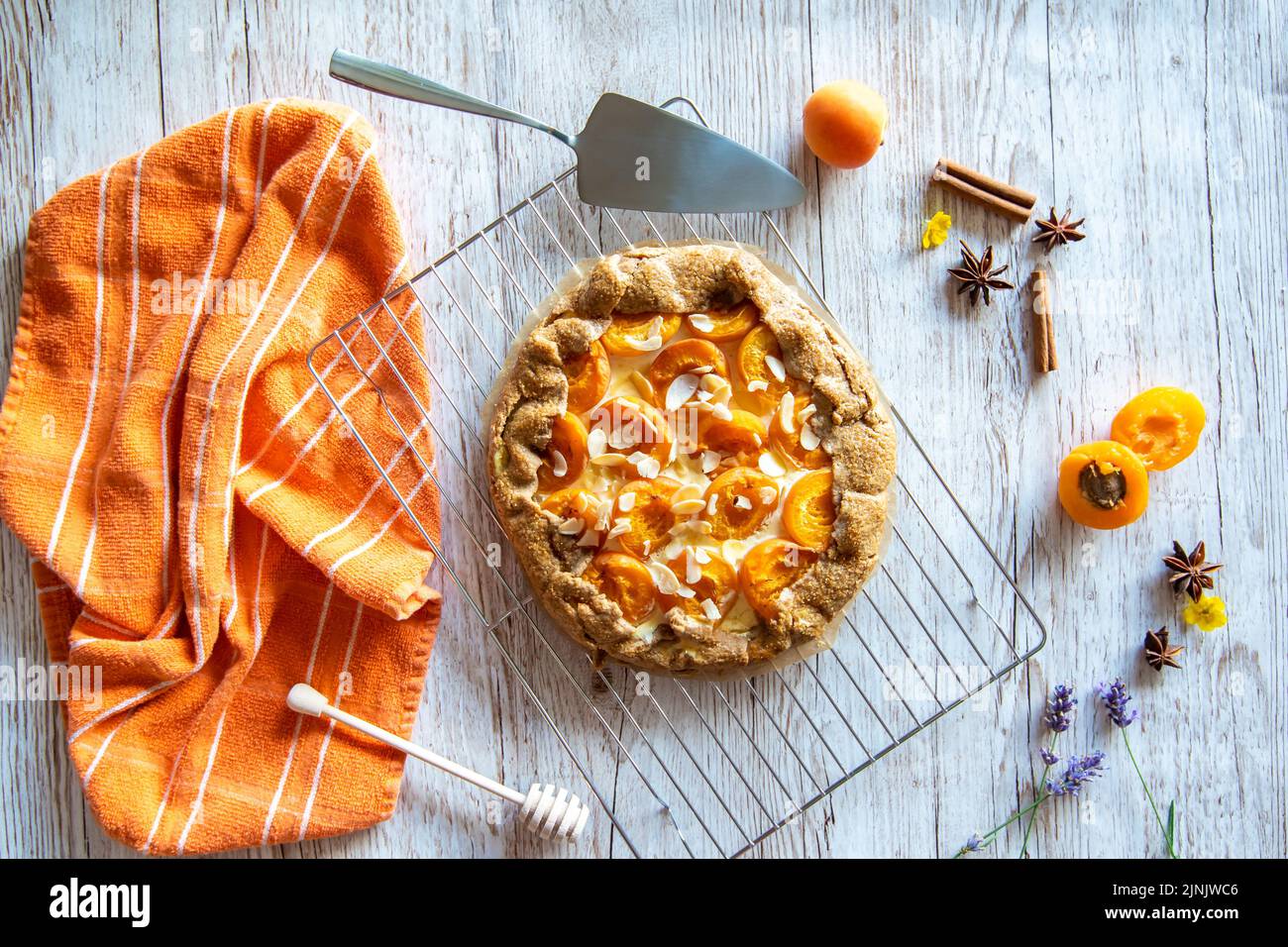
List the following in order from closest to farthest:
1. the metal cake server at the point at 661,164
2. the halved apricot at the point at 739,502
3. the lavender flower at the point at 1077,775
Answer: the halved apricot at the point at 739,502
the metal cake server at the point at 661,164
the lavender flower at the point at 1077,775

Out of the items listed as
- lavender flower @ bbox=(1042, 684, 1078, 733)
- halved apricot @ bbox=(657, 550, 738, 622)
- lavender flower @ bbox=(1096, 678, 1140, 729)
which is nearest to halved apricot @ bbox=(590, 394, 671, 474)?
halved apricot @ bbox=(657, 550, 738, 622)

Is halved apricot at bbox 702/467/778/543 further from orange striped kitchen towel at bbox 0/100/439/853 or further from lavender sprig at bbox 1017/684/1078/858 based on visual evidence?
lavender sprig at bbox 1017/684/1078/858

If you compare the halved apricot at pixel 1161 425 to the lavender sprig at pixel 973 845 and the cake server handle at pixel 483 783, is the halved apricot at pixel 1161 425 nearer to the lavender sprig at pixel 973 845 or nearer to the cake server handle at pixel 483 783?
the lavender sprig at pixel 973 845

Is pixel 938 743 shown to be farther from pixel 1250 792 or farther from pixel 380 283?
pixel 380 283

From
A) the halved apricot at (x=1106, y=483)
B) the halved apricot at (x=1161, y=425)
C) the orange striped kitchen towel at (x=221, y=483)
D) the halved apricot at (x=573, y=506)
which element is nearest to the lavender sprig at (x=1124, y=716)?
the halved apricot at (x=1106, y=483)

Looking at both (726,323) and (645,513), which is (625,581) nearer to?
(645,513)

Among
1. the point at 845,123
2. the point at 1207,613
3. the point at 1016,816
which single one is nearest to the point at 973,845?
the point at 1016,816
